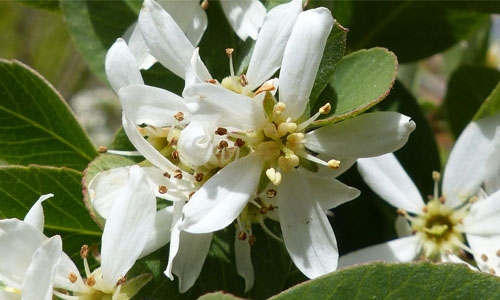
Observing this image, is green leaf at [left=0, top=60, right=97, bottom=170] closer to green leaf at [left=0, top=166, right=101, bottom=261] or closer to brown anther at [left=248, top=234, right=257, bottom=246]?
green leaf at [left=0, top=166, right=101, bottom=261]

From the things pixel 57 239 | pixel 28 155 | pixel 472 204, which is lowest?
pixel 472 204

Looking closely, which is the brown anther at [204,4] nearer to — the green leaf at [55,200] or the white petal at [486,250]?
the green leaf at [55,200]

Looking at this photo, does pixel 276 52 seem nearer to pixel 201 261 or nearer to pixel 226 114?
pixel 226 114

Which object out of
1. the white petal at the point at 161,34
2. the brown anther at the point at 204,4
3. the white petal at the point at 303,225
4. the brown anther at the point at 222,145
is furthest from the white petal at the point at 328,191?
the brown anther at the point at 204,4

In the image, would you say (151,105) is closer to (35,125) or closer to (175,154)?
(175,154)

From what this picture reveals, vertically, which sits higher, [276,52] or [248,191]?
[276,52]

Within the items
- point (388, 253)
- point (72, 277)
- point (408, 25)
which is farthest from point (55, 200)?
point (408, 25)

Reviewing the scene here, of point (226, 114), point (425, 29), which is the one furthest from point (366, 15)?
point (226, 114)
